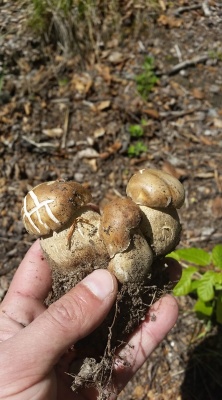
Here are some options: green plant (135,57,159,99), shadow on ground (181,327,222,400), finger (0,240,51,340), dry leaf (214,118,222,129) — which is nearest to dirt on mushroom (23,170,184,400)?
finger (0,240,51,340)

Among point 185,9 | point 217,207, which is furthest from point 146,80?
point 217,207

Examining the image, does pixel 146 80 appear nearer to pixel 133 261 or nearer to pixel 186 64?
pixel 186 64

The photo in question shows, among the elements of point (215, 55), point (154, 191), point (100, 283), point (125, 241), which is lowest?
point (215, 55)

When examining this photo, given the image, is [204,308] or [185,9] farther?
[185,9]

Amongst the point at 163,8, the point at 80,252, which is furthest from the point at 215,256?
the point at 163,8

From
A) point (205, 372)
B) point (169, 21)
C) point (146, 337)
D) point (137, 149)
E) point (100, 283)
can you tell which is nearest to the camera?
point (100, 283)

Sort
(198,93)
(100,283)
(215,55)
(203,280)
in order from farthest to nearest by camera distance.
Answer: (215,55) < (198,93) < (203,280) < (100,283)

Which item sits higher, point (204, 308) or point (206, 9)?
point (206, 9)
